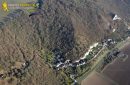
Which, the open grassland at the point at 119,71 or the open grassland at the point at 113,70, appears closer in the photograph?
the open grassland at the point at 119,71

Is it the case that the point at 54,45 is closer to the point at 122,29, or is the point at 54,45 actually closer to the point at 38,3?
the point at 38,3

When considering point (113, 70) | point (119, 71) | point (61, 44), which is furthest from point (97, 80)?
point (61, 44)

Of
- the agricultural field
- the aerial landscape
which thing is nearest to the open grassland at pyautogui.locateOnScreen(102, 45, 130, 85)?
the aerial landscape

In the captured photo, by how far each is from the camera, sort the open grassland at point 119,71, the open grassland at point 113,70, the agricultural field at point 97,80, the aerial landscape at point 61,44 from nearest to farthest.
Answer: the aerial landscape at point 61,44 → the agricultural field at point 97,80 → the open grassland at point 119,71 → the open grassland at point 113,70

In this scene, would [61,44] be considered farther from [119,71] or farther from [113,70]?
[119,71]

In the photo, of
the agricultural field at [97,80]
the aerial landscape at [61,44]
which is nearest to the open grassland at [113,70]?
the aerial landscape at [61,44]

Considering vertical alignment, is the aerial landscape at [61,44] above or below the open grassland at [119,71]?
above

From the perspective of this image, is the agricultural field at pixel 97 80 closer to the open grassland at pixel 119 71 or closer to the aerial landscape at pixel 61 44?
the aerial landscape at pixel 61 44

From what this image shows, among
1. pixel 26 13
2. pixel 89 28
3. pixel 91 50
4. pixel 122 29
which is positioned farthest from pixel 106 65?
pixel 26 13

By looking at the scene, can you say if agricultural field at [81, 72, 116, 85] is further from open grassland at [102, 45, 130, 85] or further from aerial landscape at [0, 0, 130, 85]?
open grassland at [102, 45, 130, 85]
